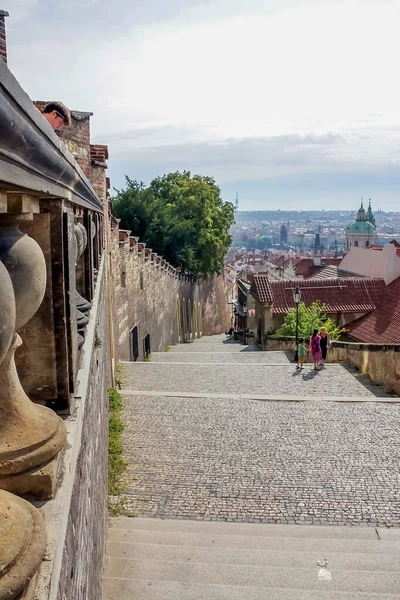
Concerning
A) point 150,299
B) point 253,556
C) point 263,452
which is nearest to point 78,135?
point 263,452

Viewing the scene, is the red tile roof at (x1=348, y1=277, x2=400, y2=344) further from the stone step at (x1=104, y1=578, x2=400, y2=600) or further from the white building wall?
the stone step at (x1=104, y1=578, x2=400, y2=600)

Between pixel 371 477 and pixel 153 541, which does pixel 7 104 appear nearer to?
pixel 153 541

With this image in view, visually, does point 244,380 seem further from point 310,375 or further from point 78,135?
point 78,135

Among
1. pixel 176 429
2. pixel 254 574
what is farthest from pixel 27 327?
pixel 176 429

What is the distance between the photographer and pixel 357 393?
1202 cm

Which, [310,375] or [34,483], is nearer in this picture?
[34,483]

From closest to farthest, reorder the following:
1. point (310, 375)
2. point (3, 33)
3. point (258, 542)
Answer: point (3, 33), point (258, 542), point (310, 375)

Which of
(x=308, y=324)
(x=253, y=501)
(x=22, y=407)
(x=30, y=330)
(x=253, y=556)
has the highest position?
(x=30, y=330)

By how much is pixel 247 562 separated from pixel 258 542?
445 mm

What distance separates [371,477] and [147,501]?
9.83 ft

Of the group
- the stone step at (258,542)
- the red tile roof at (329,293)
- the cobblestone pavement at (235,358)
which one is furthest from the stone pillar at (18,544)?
the red tile roof at (329,293)

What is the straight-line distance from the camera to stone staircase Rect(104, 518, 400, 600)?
499cm

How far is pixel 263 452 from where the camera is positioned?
27.4ft

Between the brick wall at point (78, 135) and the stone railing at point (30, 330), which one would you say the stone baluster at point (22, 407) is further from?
the brick wall at point (78, 135)
